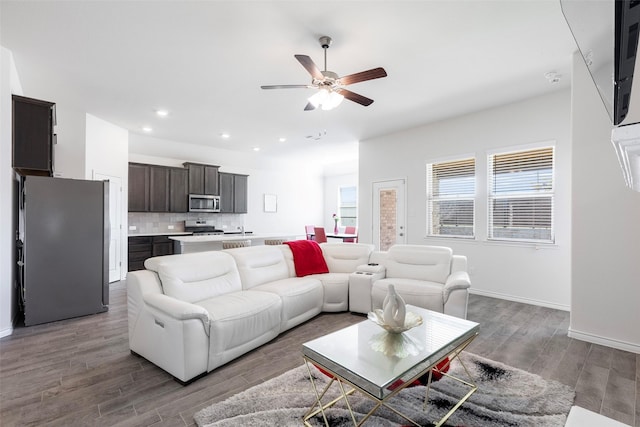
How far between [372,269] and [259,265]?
4.86 ft

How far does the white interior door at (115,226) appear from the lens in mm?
5406

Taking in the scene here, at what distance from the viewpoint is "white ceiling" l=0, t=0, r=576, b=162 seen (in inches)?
97.5

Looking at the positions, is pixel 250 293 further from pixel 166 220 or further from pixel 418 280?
pixel 166 220

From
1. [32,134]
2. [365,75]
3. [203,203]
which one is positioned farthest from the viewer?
[203,203]

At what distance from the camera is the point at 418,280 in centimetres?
373

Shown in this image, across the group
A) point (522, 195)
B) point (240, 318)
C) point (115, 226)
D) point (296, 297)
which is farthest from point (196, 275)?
point (522, 195)

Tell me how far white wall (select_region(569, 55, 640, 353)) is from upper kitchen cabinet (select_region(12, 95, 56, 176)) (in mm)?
5962

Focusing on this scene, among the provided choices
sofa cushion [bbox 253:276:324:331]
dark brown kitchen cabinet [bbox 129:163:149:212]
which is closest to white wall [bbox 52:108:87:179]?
dark brown kitchen cabinet [bbox 129:163:149:212]

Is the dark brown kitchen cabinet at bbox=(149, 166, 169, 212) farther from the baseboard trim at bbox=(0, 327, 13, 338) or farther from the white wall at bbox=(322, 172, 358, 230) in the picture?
the white wall at bbox=(322, 172, 358, 230)

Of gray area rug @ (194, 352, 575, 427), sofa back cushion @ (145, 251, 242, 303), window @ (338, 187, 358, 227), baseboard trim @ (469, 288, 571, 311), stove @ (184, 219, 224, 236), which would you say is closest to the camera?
gray area rug @ (194, 352, 575, 427)

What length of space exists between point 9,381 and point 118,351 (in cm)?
71

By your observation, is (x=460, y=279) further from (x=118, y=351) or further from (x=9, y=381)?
(x=9, y=381)

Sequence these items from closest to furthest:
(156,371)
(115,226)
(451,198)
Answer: (156,371)
(451,198)
(115,226)

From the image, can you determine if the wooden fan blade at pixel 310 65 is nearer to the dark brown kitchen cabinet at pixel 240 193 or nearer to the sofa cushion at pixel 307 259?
the sofa cushion at pixel 307 259
